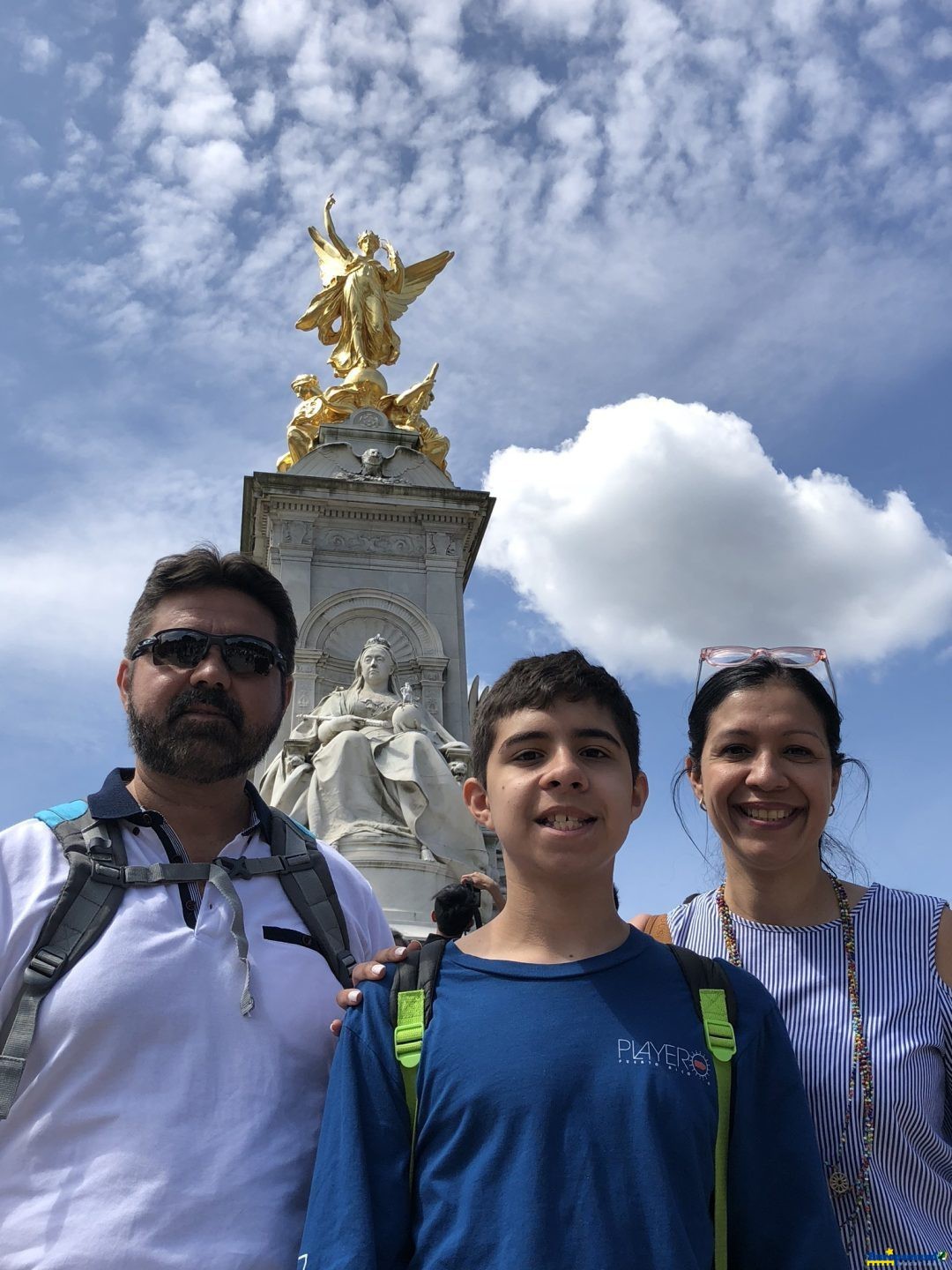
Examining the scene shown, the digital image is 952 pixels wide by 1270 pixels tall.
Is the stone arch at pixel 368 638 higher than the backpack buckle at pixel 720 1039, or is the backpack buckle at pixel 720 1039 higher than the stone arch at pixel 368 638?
the stone arch at pixel 368 638

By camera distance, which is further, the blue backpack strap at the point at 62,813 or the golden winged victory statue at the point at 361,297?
the golden winged victory statue at the point at 361,297

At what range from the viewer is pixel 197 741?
3.04 meters

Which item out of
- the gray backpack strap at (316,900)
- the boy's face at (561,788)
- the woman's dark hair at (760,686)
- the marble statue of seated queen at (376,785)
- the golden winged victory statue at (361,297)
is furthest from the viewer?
the golden winged victory statue at (361,297)

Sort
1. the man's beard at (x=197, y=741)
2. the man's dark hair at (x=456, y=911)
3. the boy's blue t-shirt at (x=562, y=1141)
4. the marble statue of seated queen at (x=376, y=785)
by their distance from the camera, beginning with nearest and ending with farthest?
the boy's blue t-shirt at (x=562, y=1141)
the man's beard at (x=197, y=741)
the man's dark hair at (x=456, y=911)
the marble statue of seated queen at (x=376, y=785)

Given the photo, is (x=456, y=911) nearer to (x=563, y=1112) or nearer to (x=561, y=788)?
(x=561, y=788)

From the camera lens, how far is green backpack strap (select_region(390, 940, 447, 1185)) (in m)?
2.38

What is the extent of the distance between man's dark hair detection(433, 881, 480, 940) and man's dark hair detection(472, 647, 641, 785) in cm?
497

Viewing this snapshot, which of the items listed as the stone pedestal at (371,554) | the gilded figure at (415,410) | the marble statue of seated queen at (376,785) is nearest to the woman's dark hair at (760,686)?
the marble statue of seated queen at (376,785)

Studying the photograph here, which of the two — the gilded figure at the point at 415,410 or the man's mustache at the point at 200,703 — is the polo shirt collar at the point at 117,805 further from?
the gilded figure at the point at 415,410

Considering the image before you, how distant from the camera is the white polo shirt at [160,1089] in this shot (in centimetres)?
237

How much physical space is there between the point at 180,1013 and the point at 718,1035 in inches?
47.6

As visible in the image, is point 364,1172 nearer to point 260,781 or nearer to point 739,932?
point 739,932

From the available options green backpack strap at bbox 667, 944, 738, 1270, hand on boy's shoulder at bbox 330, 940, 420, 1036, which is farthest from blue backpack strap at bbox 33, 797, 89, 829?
green backpack strap at bbox 667, 944, 738, 1270

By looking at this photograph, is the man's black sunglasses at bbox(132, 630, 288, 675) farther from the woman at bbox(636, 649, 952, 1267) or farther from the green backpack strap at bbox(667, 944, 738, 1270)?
the green backpack strap at bbox(667, 944, 738, 1270)
